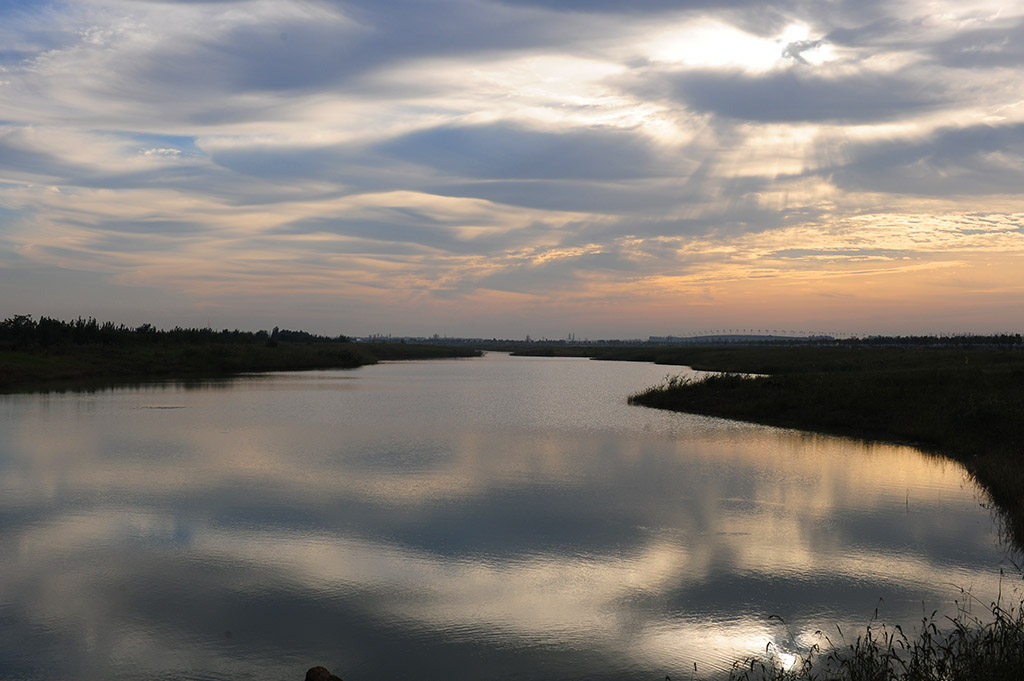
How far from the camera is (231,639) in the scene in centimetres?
943

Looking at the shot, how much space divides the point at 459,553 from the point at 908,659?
7102mm

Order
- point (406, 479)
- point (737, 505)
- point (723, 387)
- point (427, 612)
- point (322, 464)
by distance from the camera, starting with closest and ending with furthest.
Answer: point (427, 612), point (737, 505), point (406, 479), point (322, 464), point (723, 387)

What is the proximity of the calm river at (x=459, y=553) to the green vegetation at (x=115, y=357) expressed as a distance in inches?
1426

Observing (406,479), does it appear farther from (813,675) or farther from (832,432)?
(832,432)

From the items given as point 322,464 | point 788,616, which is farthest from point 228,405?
point 788,616

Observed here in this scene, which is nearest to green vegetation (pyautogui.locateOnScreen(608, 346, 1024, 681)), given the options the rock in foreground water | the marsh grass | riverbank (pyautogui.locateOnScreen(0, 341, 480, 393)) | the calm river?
the marsh grass

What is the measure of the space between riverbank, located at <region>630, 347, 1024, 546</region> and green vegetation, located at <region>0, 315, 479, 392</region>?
44125mm

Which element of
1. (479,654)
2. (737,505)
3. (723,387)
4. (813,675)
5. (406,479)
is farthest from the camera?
(723,387)

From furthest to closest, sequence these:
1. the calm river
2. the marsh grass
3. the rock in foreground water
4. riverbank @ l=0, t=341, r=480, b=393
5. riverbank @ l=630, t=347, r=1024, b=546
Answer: riverbank @ l=0, t=341, r=480, b=393 → riverbank @ l=630, t=347, r=1024, b=546 → the calm river → the rock in foreground water → the marsh grass

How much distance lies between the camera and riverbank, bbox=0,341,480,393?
186 feet

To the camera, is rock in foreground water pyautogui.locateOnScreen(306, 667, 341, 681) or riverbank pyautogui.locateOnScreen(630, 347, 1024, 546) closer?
rock in foreground water pyautogui.locateOnScreen(306, 667, 341, 681)

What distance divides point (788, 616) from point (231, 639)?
7441 mm

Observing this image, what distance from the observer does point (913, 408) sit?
96.6 ft

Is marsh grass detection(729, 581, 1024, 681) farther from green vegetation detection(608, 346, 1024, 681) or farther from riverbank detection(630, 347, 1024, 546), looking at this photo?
riverbank detection(630, 347, 1024, 546)
